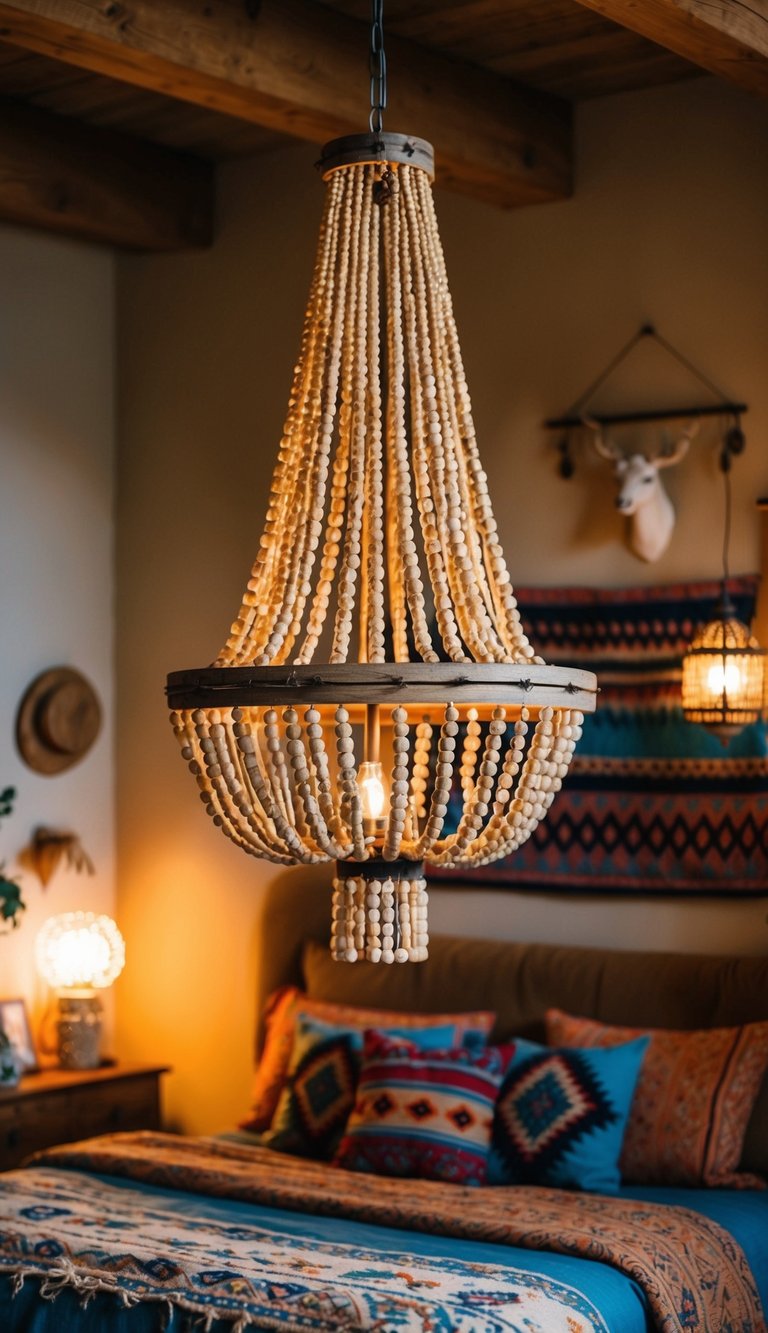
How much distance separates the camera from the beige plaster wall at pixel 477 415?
4.31m

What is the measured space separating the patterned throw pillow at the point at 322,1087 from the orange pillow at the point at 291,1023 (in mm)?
63

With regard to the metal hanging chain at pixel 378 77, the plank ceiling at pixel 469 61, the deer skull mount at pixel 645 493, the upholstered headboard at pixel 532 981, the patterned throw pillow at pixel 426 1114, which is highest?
the plank ceiling at pixel 469 61

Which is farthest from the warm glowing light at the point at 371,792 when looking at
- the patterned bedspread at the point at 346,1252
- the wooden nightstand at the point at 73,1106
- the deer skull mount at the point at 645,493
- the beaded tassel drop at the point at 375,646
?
the wooden nightstand at the point at 73,1106

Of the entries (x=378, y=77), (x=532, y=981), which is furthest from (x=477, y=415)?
(x=378, y=77)

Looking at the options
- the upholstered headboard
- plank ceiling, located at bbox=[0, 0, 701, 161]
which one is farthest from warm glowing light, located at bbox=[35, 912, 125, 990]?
plank ceiling, located at bbox=[0, 0, 701, 161]

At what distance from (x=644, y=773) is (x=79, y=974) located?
1.75m

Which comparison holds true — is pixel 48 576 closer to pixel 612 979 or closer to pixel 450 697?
pixel 612 979

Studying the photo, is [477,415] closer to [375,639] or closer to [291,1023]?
[291,1023]

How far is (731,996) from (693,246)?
1.87 metres

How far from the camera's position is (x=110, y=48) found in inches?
136

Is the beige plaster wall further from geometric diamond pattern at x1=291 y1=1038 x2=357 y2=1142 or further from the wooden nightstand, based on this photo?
geometric diamond pattern at x1=291 y1=1038 x2=357 y2=1142

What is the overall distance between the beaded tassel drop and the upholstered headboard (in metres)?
2.03

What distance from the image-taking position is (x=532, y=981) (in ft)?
14.2

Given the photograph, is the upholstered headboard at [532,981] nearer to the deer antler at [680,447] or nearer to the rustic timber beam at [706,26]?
the deer antler at [680,447]
